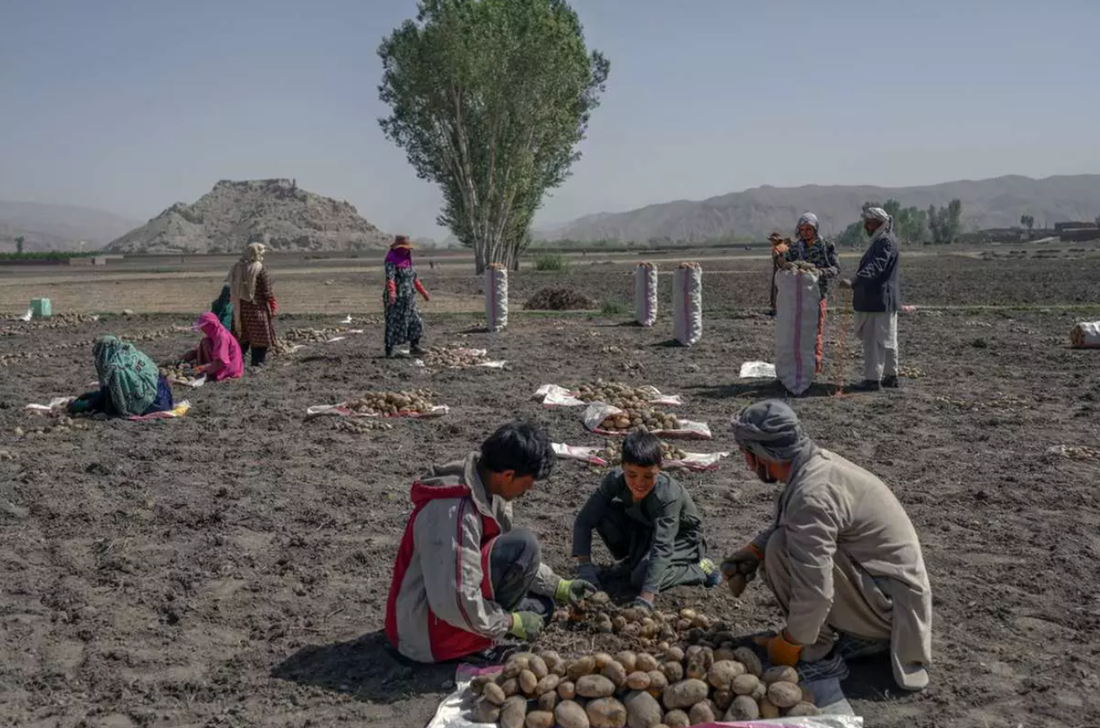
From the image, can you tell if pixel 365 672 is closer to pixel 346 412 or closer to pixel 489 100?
pixel 346 412

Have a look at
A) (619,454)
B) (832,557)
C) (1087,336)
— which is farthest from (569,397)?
(1087,336)

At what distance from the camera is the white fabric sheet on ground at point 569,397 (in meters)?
8.92

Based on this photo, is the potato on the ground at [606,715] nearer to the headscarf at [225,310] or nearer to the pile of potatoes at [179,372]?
the pile of potatoes at [179,372]

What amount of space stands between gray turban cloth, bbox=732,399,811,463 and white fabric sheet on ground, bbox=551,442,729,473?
10.3 ft

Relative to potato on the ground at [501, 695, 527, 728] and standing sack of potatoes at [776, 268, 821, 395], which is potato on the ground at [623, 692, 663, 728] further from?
standing sack of potatoes at [776, 268, 821, 395]

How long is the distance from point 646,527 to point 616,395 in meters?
4.29

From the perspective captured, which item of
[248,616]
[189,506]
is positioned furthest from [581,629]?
[189,506]

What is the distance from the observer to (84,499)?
6.14 metres

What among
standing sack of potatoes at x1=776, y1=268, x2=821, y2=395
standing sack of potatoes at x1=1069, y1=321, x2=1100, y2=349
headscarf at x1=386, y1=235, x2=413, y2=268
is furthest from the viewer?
standing sack of potatoes at x1=1069, y1=321, x2=1100, y2=349

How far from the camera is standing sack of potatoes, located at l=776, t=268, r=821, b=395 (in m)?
9.45

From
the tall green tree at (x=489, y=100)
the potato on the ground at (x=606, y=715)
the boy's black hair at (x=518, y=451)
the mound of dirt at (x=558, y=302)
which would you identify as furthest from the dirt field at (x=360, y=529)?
the tall green tree at (x=489, y=100)

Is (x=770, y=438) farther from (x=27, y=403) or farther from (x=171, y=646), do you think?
(x=27, y=403)

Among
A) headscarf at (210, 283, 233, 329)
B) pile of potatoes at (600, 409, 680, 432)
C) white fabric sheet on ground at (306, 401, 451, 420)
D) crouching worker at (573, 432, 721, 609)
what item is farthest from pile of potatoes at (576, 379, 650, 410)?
headscarf at (210, 283, 233, 329)

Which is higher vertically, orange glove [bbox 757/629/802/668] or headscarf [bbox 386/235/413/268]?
headscarf [bbox 386/235/413/268]
